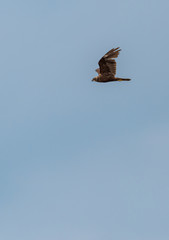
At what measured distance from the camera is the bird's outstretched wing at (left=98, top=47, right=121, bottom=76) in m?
48.8

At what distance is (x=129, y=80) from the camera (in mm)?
50406

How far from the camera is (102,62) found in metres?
49.7

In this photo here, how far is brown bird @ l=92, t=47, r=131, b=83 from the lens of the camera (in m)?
48.9

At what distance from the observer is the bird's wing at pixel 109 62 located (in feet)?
160

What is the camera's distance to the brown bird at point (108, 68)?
48.9 m

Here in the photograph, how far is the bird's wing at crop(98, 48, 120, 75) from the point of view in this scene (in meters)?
48.8

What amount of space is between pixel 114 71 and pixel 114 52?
6.61 feet

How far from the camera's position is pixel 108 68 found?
50188 millimetres

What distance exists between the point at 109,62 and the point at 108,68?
679 millimetres

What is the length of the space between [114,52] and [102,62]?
139 centimetres

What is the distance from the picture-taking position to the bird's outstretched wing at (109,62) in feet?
160

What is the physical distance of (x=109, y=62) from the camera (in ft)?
163

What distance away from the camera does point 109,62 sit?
49.6 m

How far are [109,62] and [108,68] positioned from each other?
2.23ft
